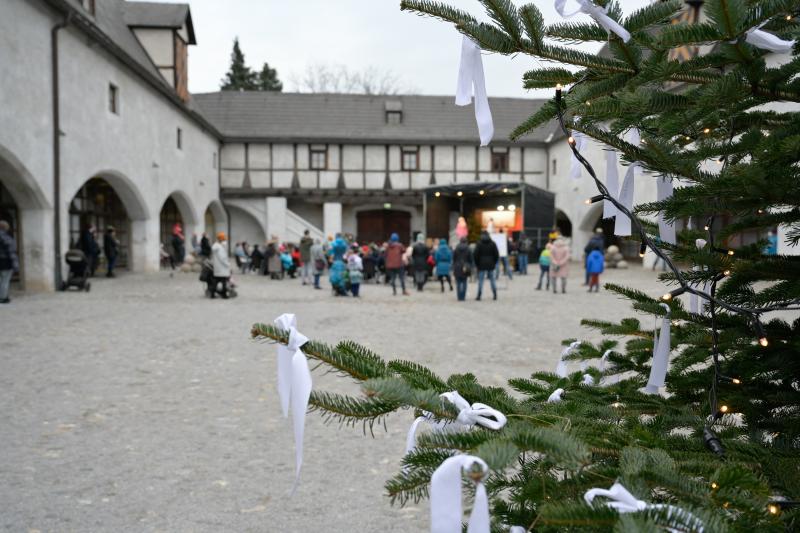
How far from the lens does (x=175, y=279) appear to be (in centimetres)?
1862

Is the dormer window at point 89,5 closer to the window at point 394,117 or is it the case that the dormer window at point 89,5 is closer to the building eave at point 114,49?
the building eave at point 114,49

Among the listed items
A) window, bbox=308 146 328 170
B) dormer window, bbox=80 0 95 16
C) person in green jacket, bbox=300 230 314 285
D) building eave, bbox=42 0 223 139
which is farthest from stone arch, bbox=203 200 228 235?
person in green jacket, bbox=300 230 314 285

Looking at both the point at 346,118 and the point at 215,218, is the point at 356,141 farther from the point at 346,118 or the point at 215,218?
the point at 215,218

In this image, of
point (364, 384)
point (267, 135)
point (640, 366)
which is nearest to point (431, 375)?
point (364, 384)

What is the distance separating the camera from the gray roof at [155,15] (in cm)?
2241

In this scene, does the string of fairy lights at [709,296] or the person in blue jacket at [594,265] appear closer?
the string of fairy lights at [709,296]

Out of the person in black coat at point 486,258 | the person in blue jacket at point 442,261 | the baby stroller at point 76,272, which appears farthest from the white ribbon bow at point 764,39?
the baby stroller at point 76,272

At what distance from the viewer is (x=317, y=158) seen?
3181 centimetres

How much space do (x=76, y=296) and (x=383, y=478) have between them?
37.9ft

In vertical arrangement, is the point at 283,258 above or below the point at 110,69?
below

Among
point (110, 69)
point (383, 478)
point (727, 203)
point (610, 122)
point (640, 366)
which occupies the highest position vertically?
point (110, 69)

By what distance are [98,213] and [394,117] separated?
17235mm

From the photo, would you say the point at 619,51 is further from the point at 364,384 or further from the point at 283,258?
the point at 283,258

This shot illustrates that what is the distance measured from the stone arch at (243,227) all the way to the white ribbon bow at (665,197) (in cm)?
3137
